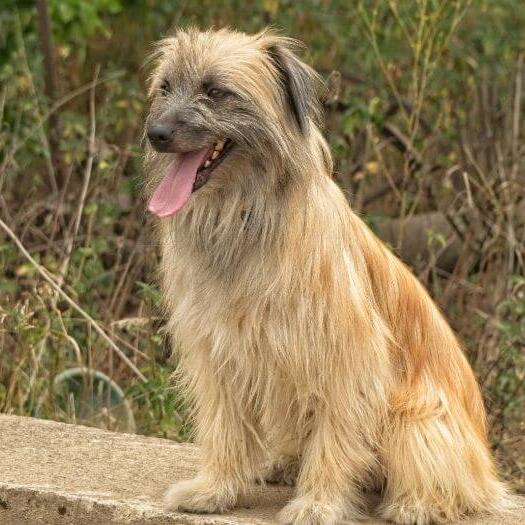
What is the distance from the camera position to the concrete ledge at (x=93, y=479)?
508 centimetres

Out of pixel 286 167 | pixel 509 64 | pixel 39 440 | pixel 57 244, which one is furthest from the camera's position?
pixel 509 64

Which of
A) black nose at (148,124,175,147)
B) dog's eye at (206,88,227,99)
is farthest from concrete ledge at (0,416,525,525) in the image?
dog's eye at (206,88,227,99)

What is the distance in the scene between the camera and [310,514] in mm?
4859

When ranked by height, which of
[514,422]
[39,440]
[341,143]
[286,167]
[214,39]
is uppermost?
[214,39]

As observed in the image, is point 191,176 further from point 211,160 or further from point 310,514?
point 310,514

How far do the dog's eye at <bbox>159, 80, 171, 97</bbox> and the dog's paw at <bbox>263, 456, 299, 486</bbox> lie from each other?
1.59 meters

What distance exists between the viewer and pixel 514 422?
758 centimetres

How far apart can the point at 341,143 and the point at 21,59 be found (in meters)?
2.24

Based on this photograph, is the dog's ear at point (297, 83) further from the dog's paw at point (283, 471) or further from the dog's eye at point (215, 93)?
the dog's paw at point (283, 471)

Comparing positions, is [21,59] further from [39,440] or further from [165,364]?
[39,440]

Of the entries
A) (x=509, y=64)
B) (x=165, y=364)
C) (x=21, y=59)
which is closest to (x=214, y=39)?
(x=165, y=364)

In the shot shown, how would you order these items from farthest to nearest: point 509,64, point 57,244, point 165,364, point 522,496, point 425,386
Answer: point 509,64 < point 57,244 < point 165,364 < point 522,496 < point 425,386

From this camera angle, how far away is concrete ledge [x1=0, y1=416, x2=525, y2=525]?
5078 millimetres

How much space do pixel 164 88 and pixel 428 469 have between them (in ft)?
5.61
